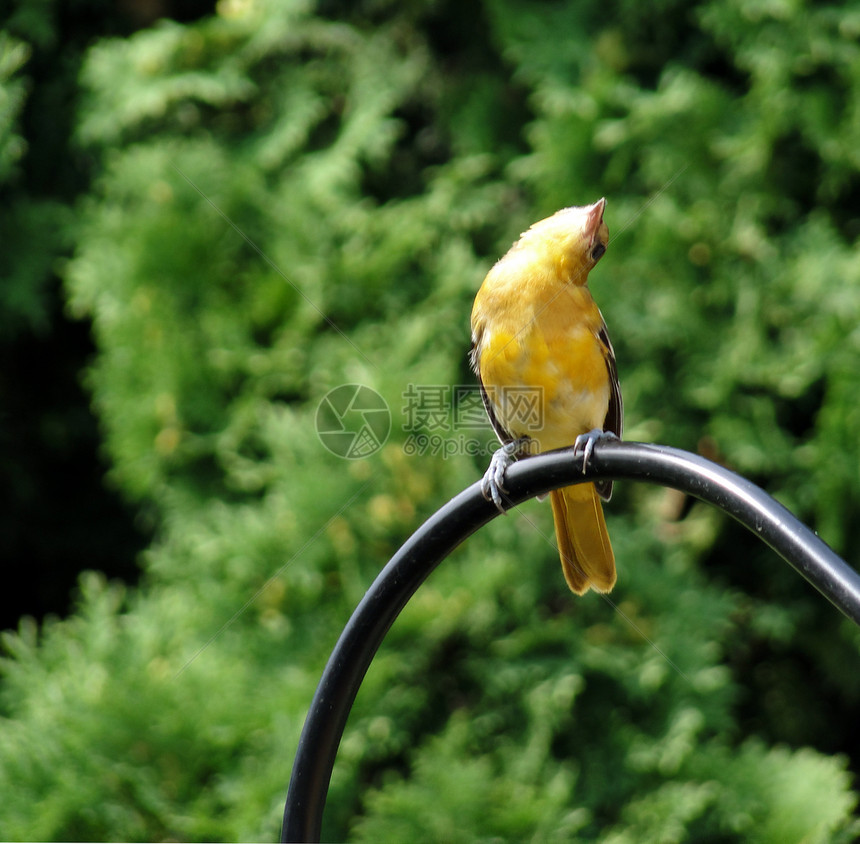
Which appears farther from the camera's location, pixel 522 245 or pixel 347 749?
pixel 347 749

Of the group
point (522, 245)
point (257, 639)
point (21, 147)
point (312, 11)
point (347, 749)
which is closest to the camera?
point (522, 245)

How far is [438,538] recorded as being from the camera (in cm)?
150

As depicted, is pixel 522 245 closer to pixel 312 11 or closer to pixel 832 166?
pixel 832 166

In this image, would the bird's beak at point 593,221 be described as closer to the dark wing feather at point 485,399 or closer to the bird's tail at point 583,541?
the dark wing feather at point 485,399

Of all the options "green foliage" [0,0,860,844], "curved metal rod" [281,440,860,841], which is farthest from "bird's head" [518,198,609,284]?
"green foliage" [0,0,860,844]

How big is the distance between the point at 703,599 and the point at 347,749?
1319 millimetres

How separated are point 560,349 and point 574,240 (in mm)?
245

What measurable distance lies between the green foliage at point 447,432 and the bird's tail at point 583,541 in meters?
0.85

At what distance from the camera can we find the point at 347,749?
2.85 meters

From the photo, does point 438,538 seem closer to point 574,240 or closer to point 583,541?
point 583,541

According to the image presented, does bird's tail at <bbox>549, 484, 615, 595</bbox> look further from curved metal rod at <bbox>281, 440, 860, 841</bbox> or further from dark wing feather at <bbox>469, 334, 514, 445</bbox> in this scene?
curved metal rod at <bbox>281, 440, 860, 841</bbox>

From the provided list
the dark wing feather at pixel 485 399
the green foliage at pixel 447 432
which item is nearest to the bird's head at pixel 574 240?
the dark wing feather at pixel 485 399

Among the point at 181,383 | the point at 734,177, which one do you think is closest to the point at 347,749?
the point at 181,383

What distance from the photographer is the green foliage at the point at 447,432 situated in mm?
2859
